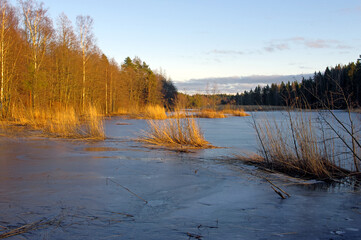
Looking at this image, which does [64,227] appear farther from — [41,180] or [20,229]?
[41,180]

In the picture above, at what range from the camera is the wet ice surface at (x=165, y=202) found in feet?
7.38

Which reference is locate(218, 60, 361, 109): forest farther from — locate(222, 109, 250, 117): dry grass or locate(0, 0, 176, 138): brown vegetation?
locate(222, 109, 250, 117): dry grass

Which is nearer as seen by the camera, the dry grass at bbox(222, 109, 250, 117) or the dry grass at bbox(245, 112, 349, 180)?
the dry grass at bbox(245, 112, 349, 180)

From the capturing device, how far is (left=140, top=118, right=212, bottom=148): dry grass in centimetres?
691

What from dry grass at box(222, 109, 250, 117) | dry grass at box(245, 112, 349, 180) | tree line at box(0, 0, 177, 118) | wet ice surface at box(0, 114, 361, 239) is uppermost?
tree line at box(0, 0, 177, 118)

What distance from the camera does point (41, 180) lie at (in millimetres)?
3715

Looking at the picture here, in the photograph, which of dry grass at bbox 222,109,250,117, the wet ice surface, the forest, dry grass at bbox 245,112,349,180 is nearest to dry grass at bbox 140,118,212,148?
the forest

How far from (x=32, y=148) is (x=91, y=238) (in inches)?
201

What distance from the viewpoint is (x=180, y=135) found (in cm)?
711

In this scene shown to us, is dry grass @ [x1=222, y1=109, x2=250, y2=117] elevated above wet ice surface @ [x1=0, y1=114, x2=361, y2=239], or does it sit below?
above

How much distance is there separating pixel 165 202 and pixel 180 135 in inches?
164

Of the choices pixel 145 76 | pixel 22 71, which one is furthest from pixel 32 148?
pixel 145 76

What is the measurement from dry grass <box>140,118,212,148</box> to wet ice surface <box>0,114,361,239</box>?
1858mm

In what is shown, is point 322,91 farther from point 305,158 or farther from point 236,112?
point 236,112
